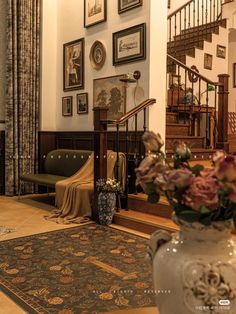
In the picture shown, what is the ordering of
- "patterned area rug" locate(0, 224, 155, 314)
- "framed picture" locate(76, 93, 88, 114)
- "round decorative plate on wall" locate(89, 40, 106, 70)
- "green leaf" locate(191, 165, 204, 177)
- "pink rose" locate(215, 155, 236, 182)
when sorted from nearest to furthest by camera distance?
"pink rose" locate(215, 155, 236, 182)
"green leaf" locate(191, 165, 204, 177)
"patterned area rug" locate(0, 224, 155, 314)
"round decorative plate on wall" locate(89, 40, 106, 70)
"framed picture" locate(76, 93, 88, 114)

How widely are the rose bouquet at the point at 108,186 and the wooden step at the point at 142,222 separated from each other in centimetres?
31

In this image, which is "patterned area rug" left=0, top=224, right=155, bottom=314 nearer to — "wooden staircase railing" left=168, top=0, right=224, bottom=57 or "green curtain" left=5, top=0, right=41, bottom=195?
"green curtain" left=5, top=0, right=41, bottom=195

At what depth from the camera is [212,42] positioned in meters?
8.48

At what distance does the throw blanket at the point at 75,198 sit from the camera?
182 inches

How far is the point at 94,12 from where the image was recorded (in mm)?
5680

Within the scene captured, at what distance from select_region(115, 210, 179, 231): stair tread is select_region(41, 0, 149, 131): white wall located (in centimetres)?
156

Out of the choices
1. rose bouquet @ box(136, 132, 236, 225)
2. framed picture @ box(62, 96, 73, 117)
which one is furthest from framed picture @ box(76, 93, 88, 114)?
rose bouquet @ box(136, 132, 236, 225)

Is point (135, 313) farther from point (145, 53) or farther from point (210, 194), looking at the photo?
point (145, 53)

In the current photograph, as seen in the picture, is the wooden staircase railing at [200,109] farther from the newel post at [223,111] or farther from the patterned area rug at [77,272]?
the patterned area rug at [77,272]

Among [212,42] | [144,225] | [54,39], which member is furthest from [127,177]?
[212,42]

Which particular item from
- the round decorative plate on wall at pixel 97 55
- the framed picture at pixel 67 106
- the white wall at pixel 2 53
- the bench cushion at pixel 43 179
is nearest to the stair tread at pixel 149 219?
the bench cushion at pixel 43 179

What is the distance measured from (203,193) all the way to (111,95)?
4612 mm

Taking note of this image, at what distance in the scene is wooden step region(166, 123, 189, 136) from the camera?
6.11 meters

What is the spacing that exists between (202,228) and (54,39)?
20.1 ft
